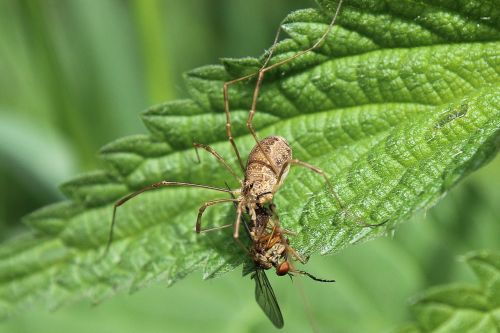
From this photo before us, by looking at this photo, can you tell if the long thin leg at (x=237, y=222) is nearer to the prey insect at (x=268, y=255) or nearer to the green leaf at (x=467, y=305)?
the prey insect at (x=268, y=255)

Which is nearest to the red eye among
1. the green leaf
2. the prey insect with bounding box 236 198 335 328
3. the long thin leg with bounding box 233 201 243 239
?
the prey insect with bounding box 236 198 335 328

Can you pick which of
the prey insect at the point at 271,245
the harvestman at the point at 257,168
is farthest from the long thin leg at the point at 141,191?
the prey insect at the point at 271,245

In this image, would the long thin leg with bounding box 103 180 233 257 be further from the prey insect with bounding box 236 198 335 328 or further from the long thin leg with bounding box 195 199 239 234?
the prey insect with bounding box 236 198 335 328

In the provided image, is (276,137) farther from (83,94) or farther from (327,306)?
(83,94)

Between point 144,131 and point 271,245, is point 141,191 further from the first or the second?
point 144,131

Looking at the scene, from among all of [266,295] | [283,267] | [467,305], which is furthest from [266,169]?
[467,305]

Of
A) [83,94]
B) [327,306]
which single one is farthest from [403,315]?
[83,94]
